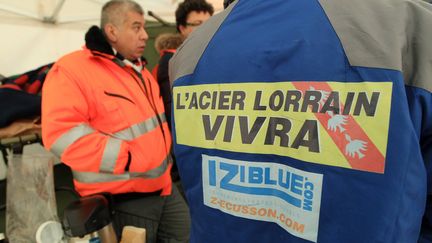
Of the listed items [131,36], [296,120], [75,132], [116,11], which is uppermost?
[116,11]

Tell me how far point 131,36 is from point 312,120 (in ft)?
3.97

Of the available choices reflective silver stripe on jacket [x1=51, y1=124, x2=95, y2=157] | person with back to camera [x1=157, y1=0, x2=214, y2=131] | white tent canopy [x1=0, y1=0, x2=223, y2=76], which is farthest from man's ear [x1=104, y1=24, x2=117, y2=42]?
white tent canopy [x1=0, y1=0, x2=223, y2=76]

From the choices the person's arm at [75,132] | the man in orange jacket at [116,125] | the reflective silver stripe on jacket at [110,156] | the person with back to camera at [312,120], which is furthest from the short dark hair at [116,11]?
the person with back to camera at [312,120]

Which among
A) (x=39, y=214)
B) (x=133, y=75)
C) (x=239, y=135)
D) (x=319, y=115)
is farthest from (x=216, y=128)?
(x=39, y=214)

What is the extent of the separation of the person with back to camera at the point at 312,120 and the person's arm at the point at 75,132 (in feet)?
2.18

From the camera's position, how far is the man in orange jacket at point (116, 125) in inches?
45.9

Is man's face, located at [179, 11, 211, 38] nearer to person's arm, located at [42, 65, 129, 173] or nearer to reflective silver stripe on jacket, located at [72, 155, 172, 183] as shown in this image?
person's arm, located at [42, 65, 129, 173]

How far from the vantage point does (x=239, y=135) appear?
0.57 m

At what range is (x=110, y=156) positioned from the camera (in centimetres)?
119

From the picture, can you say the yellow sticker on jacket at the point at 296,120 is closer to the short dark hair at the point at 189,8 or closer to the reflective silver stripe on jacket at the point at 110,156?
the reflective silver stripe on jacket at the point at 110,156

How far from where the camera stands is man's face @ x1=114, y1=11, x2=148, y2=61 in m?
1.45

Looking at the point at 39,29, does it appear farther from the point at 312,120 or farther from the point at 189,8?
the point at 312,120

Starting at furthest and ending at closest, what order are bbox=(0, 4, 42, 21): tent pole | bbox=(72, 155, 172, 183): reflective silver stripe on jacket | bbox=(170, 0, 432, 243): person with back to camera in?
bbox=(0, 4, 42, 21): tent pole, bbox=(72, 155, 172, 183): reflective silver stripe on jacket, bbox=(170, 0, 432, 243): person with back to camera

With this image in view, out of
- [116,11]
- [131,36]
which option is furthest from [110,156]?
[116,11]
